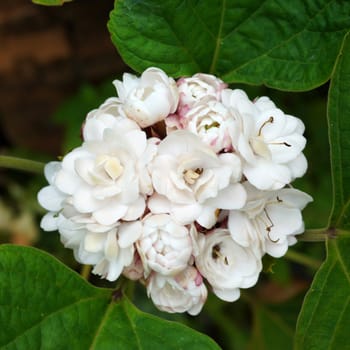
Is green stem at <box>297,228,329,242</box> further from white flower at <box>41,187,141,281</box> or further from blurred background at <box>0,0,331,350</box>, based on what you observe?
blurred background at <box>0,0,331,350</box>

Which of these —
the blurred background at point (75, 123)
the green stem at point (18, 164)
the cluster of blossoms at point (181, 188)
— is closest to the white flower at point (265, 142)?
the cluster of blossoms at point (181, 188)

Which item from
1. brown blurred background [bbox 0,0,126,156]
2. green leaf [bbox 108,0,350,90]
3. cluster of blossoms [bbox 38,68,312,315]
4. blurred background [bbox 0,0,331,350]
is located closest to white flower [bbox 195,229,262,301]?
cluster of blossoms [bbox 38,68,312,315]

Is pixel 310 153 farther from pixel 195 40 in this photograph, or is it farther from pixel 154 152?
pixel 154 152

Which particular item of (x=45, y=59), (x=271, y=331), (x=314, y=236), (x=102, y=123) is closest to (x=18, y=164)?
(x=102, y=123)

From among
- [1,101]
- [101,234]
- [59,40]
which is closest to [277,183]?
[101,234]

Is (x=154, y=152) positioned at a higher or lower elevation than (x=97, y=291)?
higher

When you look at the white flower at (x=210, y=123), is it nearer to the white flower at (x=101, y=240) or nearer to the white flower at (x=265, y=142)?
the white flower at (x=265, y=142)

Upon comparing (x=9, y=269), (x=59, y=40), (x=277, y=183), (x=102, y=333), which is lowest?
(x=59, y=40)

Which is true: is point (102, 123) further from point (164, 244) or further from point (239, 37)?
point (239, 37)
